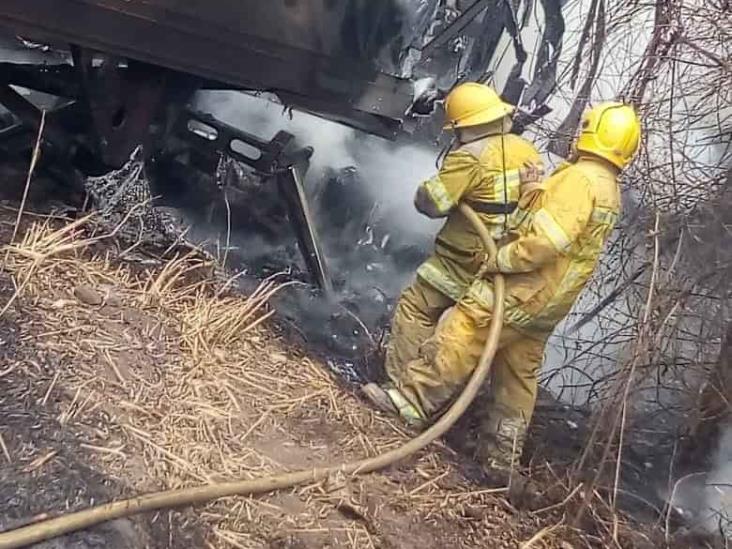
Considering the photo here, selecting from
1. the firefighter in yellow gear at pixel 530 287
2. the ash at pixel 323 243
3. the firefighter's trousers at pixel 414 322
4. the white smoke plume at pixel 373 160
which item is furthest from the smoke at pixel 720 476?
the white smoke plume at pixel 373 160

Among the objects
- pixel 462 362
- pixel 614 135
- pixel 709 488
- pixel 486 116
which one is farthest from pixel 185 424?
pixel 709 488

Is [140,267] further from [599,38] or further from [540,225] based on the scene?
[599,38]

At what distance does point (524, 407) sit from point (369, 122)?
1848 mm

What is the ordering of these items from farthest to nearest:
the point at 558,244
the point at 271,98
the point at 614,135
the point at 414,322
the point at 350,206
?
the point at 350,206
the point at 271,98
the point at 414,322
the point at 614,135
the point at 558,244

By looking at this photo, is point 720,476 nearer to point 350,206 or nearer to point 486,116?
point 486,116

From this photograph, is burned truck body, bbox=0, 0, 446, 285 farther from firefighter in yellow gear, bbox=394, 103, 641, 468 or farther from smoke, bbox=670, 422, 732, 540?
smoke, bbox=670, 422, 732, 540

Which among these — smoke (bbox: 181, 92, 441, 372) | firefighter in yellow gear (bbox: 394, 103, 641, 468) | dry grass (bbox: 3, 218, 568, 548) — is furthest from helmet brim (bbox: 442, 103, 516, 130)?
smoke (bbox: 181, 92, 441, 372)

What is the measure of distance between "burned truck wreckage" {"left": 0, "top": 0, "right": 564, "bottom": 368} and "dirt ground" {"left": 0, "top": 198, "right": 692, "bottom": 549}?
0.73m

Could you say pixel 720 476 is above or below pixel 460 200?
below

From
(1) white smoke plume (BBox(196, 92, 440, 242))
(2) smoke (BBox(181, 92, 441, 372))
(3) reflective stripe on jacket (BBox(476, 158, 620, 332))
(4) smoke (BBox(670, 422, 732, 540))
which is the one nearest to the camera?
(3) reflective stripe on jacket (BBox(476, 158, 620, 332))

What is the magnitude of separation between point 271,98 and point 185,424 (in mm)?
2550

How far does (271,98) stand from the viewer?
5520 mm

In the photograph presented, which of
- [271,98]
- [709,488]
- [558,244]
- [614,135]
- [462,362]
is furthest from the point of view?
[271,98]

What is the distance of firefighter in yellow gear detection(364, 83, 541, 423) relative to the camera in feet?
15.0
